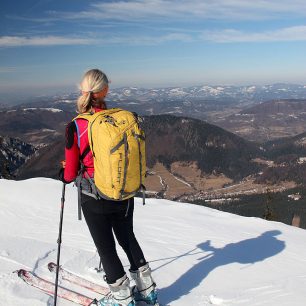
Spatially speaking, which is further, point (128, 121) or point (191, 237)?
point (191, 237)

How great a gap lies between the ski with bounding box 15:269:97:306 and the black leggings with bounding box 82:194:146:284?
0.90 meters

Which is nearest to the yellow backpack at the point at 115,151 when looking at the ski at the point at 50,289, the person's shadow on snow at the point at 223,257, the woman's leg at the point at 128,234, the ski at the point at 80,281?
the woman's leg at the point at 128,234

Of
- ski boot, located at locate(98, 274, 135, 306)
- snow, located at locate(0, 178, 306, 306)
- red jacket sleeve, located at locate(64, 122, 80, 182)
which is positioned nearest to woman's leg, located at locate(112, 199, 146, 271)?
ski boot, located at locate(98, 274, 135, 306)

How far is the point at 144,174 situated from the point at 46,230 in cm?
634

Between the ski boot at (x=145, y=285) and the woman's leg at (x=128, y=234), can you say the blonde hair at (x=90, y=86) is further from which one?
the ski boot at (x=145, y=285)

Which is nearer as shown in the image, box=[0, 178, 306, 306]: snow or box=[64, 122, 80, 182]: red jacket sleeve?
box=[64, 122, 80, 182]: red jacket sleeve

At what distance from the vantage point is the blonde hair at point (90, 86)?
16.8ft

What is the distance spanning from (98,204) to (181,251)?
4.79 meters

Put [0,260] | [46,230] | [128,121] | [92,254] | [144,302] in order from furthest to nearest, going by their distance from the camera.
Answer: [46,230] < [92,254] < [0,260] < [144,302] < [128,121]

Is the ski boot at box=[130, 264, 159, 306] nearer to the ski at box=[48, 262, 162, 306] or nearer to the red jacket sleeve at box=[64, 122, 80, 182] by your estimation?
the ski at box=[48, 262, 162, 306]

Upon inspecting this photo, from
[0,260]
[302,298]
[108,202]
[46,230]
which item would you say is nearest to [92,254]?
[0,260]

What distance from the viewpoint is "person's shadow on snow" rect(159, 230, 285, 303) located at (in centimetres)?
709

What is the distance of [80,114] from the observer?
16.9ft

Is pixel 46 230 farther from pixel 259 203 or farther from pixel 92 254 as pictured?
pixel 259 203
